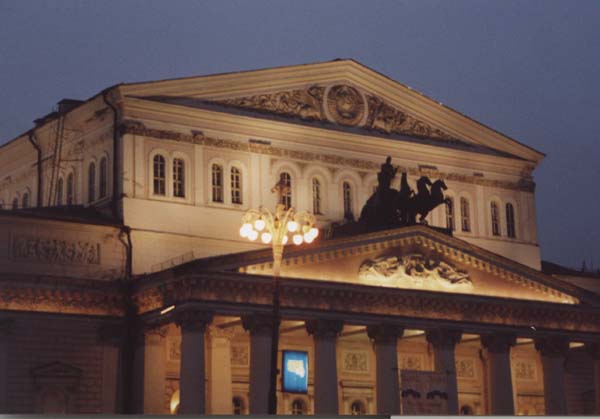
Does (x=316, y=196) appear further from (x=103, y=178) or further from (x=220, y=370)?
(x=220, y=370)

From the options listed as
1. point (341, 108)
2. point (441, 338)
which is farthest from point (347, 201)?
point (441, 338)

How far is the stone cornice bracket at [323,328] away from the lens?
3422 centimetres

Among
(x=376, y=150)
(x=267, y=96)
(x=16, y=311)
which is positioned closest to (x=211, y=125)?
(x=267, y=96)

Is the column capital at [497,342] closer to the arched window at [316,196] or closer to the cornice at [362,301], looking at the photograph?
the cornice at [362,301]

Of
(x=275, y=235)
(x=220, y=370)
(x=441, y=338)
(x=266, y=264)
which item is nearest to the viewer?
(x=275, y=235)

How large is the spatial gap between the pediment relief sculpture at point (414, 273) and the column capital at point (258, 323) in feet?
10.1

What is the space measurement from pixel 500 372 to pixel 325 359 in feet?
17.2

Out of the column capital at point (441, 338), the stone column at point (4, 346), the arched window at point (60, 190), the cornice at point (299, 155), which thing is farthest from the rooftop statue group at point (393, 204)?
the stone column at point (4, 346)

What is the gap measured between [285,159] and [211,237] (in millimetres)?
3352

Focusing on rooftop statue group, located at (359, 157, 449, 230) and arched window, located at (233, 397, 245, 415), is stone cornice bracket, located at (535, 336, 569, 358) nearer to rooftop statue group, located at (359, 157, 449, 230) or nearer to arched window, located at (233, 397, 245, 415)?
rooftop statue group, located at (359, 157, 449, 230)

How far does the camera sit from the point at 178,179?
1459 inches

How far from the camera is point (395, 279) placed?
3591cm

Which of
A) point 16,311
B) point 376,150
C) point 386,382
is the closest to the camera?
point 16,311

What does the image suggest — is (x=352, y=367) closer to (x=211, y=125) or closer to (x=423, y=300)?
(x=423, y=300)
